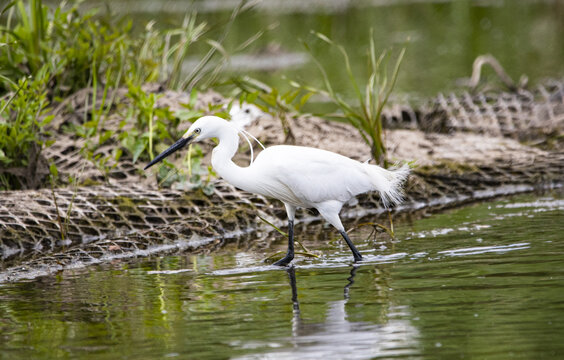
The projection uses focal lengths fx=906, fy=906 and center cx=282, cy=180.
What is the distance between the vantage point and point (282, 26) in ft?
83.6

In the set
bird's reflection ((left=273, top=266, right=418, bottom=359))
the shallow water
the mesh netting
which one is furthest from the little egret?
the mesh netting

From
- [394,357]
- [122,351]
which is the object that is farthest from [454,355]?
[122,351]

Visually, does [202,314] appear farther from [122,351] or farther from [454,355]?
[454,355]

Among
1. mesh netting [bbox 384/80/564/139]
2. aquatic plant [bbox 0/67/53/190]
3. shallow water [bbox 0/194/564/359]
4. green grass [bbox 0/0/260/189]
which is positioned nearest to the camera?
shallow water [bbox 0/194/564/359]

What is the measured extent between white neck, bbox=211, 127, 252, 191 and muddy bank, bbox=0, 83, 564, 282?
1120mm

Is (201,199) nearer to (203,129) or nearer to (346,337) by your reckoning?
(203,129)

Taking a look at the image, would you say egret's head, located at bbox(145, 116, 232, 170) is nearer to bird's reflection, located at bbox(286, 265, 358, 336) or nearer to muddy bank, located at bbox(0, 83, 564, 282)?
muddy bank, located at bbox(0, 83, 564, 282)

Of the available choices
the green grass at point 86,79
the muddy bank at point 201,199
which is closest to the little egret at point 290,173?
the muddy bank at point 201,199

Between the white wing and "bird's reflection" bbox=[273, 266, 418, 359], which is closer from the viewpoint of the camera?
"bird's reflection" bbox=[273, 266, 418, 359]

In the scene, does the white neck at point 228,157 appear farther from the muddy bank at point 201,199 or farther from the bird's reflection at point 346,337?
the bird's reflection at point 346,337

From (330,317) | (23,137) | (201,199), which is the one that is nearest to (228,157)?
(201,199)

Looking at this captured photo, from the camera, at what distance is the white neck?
6.44m

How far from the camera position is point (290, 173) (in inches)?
253

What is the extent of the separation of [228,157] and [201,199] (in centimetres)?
179
